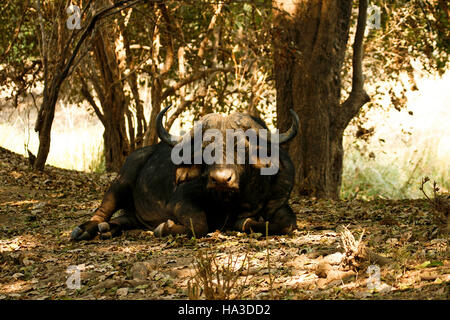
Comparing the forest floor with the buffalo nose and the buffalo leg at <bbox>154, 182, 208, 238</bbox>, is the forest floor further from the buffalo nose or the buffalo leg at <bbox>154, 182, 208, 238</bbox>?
the buffalo nose

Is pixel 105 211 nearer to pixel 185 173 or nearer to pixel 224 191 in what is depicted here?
pixel 185 173

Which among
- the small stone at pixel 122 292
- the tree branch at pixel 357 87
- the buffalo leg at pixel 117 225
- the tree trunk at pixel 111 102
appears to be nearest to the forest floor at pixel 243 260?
the small stone at pixel 122 292

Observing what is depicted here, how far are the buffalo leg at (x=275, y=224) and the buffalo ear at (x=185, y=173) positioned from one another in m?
0.63

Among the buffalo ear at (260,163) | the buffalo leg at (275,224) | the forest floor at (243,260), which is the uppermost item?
the buffalo ear at (260,163)

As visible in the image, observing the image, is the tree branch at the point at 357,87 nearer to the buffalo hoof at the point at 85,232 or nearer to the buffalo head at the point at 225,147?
the buffalo head at the point at 225,147

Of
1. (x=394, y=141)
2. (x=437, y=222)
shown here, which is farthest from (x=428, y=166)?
(x=437, y=222)

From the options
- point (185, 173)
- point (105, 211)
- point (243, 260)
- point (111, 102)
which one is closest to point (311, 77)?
point (185, 173)

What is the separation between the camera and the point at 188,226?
19.5 ft

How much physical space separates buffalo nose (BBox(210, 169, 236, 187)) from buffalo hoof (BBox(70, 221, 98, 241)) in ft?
5.44

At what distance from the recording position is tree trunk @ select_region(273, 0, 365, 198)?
919 centimetres

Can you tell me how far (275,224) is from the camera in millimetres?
6008

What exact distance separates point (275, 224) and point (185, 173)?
3.37 ft

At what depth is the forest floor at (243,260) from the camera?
3812 mm
